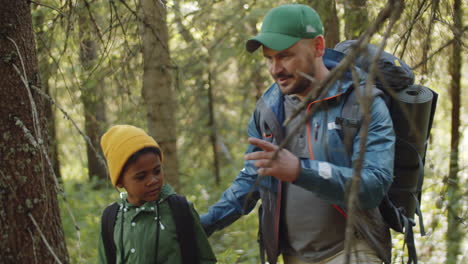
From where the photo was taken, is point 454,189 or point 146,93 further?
point 454,189

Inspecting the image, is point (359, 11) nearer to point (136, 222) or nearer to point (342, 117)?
point (342, 117)

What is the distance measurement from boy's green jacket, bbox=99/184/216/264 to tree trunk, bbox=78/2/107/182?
14.7 inches

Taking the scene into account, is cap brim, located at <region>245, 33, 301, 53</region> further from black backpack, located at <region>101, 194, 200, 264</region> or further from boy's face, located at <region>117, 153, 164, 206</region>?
black backpack, located at <region>101, 194, 200, 264</region>

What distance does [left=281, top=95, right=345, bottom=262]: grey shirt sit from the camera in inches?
103

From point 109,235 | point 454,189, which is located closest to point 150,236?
point 109,235

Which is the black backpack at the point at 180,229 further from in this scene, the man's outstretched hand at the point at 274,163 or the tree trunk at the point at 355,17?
the tree trunk at the point at 355,17

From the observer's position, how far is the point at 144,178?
2670mm

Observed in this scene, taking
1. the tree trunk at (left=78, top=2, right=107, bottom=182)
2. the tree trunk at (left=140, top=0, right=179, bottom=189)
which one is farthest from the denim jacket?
the tree trunk at (left=140, top=0, right=179, bottom=189)

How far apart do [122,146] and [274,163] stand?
1.08 m

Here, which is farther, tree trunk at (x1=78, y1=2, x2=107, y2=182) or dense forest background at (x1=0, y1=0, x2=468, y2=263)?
tree trunk at (x1=78, y1=2, x2=107, y2=182)

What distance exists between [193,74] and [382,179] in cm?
754

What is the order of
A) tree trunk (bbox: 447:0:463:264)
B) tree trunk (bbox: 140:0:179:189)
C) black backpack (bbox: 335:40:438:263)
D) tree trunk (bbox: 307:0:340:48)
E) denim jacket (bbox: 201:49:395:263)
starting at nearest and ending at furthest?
denim jacket (bbox: 201:49:395:263) → black backpack (bbox: 335:40:438:263) → tree trunk (bbox: 307:0:340:48) → tree trunk (bbox: 447:0:463:264) → tree trunk (bbox: 140:0:179:189)

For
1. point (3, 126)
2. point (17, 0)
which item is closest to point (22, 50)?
point (17, 0)

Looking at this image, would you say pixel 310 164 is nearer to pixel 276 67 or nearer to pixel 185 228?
pixel 276 67
